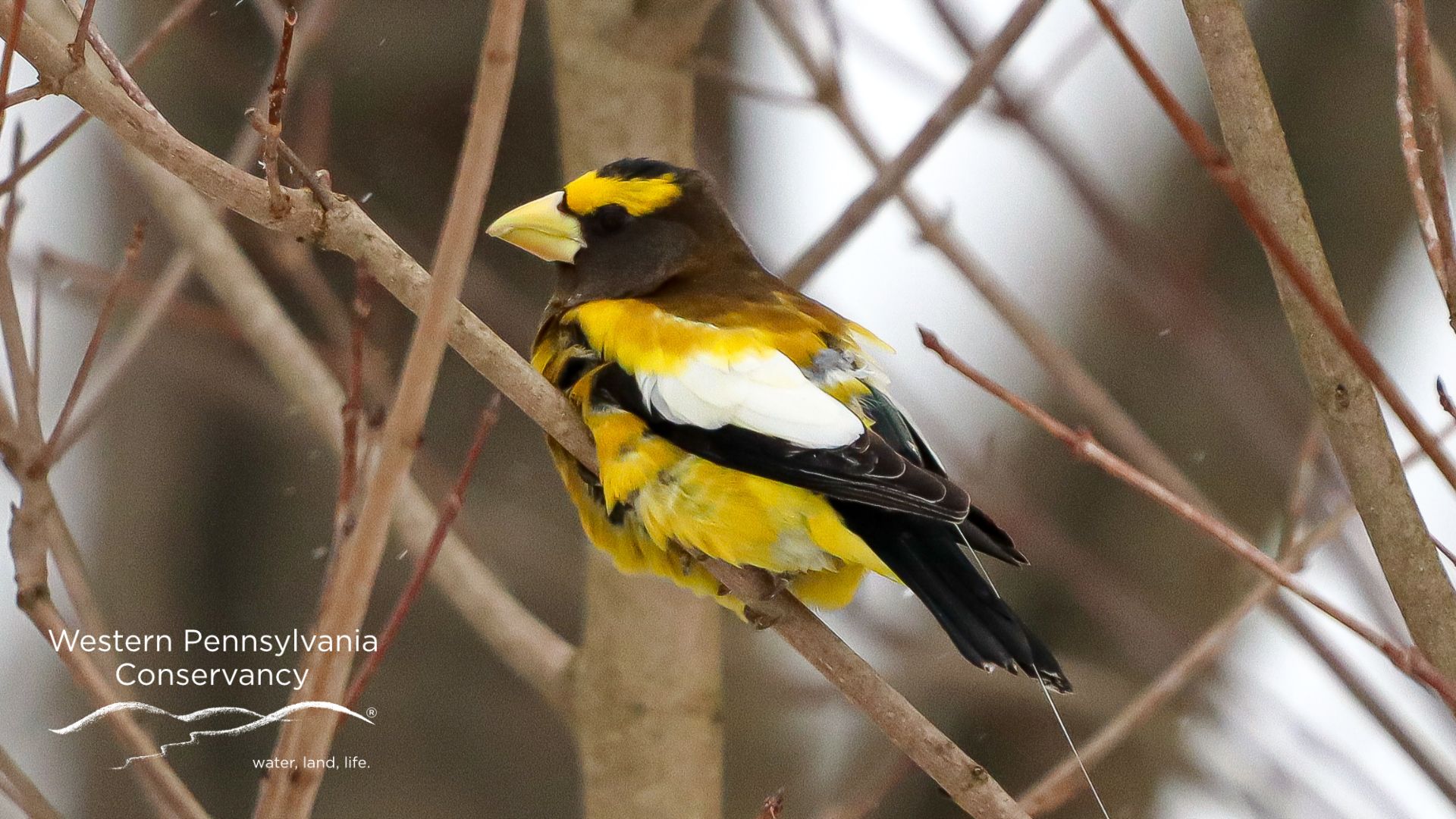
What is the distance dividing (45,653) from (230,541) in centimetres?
76

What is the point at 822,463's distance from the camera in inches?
84.0

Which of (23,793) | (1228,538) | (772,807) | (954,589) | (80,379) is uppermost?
(1228,538)

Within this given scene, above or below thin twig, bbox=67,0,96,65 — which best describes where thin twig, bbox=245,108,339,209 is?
below

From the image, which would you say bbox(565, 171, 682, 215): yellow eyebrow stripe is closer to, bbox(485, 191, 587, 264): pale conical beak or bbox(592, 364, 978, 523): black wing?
bbox(485, 191, 587, 264): pale conical beak

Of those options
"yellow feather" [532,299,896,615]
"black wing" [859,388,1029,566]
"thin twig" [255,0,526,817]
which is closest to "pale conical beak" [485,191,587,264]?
Result: "yellow feather" [532,299,896,615]

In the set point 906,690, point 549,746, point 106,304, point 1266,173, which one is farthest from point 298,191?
point 549,746

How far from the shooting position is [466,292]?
12.7ft

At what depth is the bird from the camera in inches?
81.0

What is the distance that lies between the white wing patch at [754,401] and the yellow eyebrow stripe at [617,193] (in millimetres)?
606

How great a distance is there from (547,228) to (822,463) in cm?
100

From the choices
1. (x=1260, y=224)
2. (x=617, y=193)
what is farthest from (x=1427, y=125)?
(x=617, y=193)

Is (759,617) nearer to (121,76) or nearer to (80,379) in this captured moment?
(80,379)

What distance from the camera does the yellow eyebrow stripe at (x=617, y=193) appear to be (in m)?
2.85

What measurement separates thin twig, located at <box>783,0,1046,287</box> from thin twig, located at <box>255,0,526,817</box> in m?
1.31
